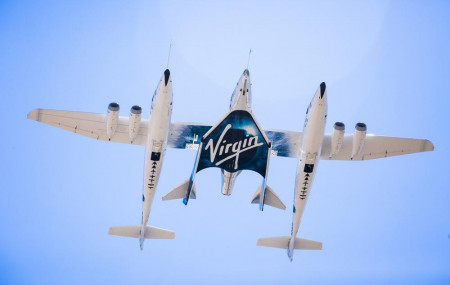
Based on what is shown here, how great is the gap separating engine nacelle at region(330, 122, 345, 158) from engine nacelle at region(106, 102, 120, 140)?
11.0 metres

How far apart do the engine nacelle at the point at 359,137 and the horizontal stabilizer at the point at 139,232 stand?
11071 millimetres

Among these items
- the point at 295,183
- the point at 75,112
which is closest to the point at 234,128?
the point at 295,183

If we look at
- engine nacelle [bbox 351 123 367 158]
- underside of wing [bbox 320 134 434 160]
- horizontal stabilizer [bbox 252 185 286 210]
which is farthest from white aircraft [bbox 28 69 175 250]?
engine nacelle [bbox 351 123 367 158]

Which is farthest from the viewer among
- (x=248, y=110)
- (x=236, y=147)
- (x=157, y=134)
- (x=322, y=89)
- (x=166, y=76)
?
(x=236, y=147)

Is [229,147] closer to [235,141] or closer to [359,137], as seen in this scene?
[235,141]

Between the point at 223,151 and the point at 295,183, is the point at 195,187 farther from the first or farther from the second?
the point at 295,183

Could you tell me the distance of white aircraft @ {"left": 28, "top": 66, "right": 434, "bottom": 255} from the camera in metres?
33.7

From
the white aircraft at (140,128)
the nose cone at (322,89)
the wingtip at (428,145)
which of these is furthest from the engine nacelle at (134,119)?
the wingtip at (428,145)

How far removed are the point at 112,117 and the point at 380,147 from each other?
47.7 feet

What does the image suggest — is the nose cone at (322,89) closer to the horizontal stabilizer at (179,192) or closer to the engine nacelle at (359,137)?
the engine nacelle at (359,137)

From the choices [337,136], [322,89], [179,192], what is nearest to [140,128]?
[179,192]

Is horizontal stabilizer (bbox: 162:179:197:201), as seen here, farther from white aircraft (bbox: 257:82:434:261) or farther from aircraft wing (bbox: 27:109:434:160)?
white aircraft (bbox: 257:82:434:261)

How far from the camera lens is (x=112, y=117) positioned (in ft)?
112

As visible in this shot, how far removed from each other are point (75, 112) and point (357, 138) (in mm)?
14692
